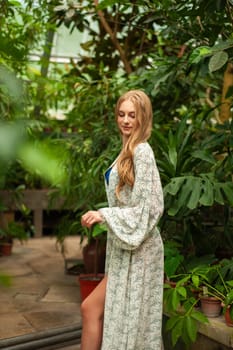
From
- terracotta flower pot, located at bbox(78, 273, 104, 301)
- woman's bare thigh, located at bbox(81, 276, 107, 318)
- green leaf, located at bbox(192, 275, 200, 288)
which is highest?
green leaf, located at bbox(192, 275, 200, 288)

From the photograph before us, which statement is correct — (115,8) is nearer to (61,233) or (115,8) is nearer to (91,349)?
(61,233)

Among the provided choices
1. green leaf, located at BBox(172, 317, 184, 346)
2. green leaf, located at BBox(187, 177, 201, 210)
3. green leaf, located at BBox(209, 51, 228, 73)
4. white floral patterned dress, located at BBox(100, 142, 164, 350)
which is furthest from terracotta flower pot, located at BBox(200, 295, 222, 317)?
green leaf, located at BBox(209, 51, 228, 73)

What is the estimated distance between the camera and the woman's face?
6.44ft

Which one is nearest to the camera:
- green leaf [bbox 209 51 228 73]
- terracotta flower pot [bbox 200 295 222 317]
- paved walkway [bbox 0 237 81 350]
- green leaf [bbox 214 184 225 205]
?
green leaf [bbox 209 51 228 73]

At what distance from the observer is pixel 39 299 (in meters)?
3.62

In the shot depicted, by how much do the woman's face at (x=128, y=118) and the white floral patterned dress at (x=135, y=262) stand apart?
0.08 meters

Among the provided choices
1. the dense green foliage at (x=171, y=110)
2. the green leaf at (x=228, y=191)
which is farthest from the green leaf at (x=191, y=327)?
the green leaf at (x=228, y=191)

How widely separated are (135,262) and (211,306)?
1.79 ft

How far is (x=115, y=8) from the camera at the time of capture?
415 cm

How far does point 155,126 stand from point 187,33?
0.78m

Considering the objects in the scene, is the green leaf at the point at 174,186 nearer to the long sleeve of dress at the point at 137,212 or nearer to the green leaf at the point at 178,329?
the long sleeve of dress at the point at 137,212

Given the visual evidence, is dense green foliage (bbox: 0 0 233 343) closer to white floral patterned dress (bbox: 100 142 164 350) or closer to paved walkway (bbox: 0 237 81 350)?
white floral patterned dress (bbox: 100 142 164 350)

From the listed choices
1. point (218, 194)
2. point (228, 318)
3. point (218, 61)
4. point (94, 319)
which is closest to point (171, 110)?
point (218, 194)

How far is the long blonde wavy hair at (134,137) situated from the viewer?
1943 mm
